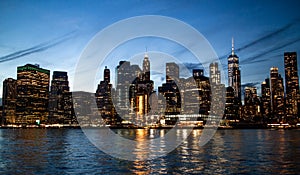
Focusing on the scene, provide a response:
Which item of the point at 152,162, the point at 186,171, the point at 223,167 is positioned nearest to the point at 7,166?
the point at 152,162

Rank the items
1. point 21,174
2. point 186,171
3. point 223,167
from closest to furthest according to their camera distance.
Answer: point 21,174
point 186,171
point 223,167

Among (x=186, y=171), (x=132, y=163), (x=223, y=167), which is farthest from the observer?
(x=132, y=163)

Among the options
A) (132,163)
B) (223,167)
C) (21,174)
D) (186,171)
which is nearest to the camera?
(21,174)

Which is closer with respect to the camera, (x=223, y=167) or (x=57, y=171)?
(x=57, y=171)

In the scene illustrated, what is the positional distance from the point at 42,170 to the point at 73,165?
16.4 ft

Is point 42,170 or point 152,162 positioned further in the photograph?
point 152,162

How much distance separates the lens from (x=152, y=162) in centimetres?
4219

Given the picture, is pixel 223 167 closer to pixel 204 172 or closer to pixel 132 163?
pixel 204 172

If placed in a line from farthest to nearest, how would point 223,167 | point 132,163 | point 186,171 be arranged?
point 132,163 → point 223,167 → point 186,171

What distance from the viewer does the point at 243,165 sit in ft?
131

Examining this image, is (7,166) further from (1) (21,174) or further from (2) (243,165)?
(2) (243,165)

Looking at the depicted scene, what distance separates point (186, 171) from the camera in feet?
117

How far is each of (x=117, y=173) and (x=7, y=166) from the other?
1342 centimetres

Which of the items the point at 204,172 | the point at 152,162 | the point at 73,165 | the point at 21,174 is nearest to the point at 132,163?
the point at 152,162
